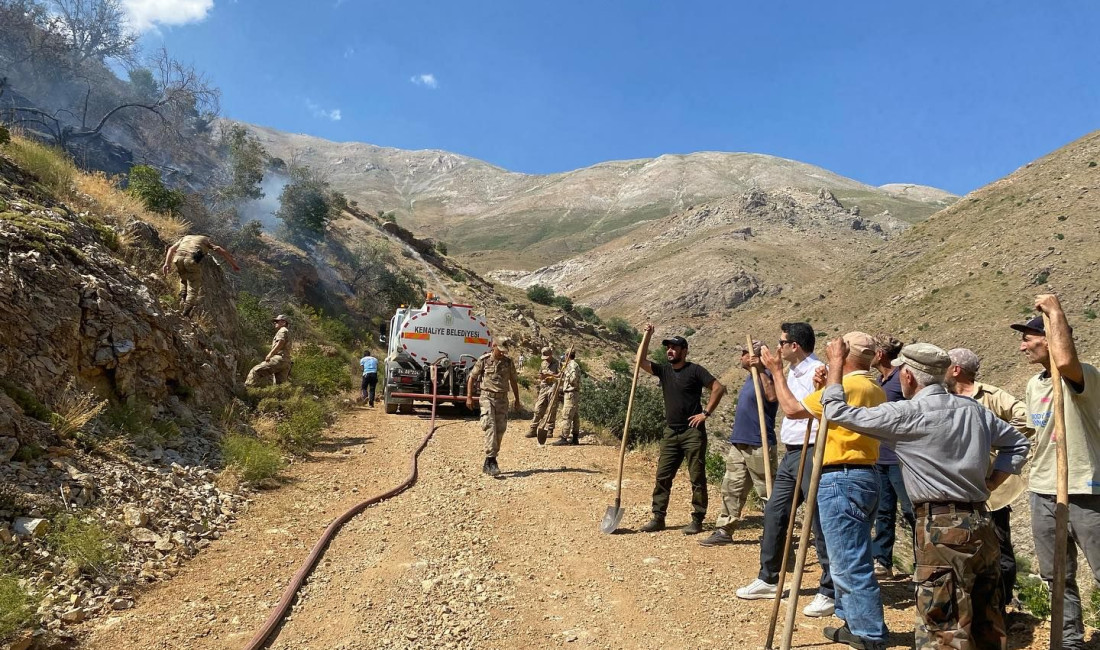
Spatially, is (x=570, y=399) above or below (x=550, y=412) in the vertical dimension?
above

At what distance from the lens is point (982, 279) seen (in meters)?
45.2

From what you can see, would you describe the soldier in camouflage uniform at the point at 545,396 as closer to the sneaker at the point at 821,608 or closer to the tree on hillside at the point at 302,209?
the sneaker at the point at 821,608

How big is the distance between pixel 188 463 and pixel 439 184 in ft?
624

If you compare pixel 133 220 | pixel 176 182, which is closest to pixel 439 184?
pixel 176 182

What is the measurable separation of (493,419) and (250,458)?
3.13m

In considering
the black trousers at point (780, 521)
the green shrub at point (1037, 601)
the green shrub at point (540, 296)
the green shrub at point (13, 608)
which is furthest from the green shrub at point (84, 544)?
the green shrub at point (540, 296)

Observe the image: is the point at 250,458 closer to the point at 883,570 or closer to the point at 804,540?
the point at 804,540

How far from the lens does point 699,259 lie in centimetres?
7775

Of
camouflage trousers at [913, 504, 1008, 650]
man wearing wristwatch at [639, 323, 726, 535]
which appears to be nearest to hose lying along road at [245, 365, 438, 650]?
man wearing wristwatch at [639, 323, 726, 535]

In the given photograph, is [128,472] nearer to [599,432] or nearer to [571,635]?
[571,635]

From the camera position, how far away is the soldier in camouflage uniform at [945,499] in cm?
306

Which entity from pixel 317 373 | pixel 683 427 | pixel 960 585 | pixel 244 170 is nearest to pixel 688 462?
pixel 683 427

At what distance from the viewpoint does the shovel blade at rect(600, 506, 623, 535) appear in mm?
6289

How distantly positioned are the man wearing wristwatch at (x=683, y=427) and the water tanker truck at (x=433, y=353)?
338 inches
